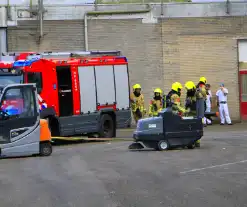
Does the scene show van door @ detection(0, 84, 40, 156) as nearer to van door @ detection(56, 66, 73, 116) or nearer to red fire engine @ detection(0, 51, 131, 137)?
red fire engine @ detection(0, 51, 131, 137)

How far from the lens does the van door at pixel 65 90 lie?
22328mm

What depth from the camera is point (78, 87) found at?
22.8 meters

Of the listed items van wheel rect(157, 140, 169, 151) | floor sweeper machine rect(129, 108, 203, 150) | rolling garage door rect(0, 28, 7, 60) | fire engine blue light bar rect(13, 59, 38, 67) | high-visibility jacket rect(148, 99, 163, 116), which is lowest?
van wheel rect(157, 140, 169, 151)

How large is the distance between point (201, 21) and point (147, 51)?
2.83m

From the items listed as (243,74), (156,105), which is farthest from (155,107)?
(243,74)

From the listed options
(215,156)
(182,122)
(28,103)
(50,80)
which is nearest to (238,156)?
(215,156)

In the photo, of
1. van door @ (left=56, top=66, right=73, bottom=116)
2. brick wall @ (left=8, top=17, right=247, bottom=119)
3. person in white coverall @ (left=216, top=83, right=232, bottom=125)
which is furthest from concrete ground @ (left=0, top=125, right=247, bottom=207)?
brick wall @ (left=8, top=17, right=247, bottom=119)

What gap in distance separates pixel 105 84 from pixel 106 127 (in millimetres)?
1399

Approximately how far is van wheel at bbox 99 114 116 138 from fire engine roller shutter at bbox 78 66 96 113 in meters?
0.58

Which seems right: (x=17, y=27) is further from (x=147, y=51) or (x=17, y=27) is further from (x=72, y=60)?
(x=72, y=60)

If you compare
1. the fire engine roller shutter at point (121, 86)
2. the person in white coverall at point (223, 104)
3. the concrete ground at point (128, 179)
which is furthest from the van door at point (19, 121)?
the person in white coverall at point (223, 104)

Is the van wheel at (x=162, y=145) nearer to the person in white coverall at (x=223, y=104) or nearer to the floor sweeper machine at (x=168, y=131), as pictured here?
the floor sweeper machine at (x=168, y=131)

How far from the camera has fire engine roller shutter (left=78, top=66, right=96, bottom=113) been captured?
2289 centimetres

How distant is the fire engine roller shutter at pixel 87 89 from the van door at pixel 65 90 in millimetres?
412
